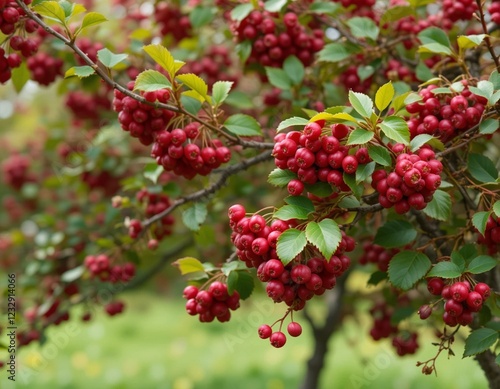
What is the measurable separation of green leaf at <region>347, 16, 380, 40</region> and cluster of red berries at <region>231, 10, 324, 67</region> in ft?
0.80

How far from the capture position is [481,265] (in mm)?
1825

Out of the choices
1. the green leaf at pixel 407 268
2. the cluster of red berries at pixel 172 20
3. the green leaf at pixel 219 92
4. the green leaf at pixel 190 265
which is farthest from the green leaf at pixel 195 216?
the cluster of red berries at pixel 172 20

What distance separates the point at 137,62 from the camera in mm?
3217

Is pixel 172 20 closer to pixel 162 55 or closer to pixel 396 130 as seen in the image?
pixel 162 55

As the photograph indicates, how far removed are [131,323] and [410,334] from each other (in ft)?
22.7

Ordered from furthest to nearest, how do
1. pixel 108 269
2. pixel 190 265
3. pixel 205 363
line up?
pixel 205 363 < pixel 108 269 < pixel 190 265

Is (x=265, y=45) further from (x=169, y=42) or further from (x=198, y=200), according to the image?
(x=169, y=42)

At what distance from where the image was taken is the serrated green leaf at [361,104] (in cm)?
172

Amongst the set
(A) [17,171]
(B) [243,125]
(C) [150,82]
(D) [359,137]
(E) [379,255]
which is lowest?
(A) [17,171]

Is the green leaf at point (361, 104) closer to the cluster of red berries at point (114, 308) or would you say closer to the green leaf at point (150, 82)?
the green leaf at point (150, 82)

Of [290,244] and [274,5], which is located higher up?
[274,5]

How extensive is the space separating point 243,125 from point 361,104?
0.64m

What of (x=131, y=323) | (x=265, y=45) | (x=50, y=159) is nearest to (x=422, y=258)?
(x=265, y=45)

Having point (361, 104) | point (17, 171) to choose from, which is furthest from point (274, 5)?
point (17, 171)
